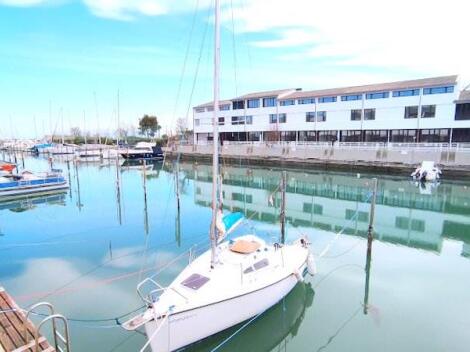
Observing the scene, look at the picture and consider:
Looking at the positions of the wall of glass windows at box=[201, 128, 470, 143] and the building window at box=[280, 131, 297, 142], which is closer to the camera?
the wall of glass windows at box=[201, 128, 470, 143]

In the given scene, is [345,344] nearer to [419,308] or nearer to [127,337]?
[419,308]

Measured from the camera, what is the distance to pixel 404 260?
15.1 meters

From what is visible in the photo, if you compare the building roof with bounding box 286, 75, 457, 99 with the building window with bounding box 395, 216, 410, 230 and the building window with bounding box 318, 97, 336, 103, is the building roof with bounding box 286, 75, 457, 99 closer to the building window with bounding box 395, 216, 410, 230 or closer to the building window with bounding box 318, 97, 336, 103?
the building window with bounding box 318, 97, 336, 103

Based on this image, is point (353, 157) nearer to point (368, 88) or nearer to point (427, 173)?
point (427, 173)

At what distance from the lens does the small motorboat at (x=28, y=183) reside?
30052 mm

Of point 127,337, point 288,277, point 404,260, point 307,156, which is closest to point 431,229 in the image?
point 404,260

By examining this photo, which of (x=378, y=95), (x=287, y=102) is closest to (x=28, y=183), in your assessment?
(x=287, y=102)

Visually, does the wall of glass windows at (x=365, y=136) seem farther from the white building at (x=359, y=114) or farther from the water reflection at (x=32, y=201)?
the water reflection at (x=32, y=201)

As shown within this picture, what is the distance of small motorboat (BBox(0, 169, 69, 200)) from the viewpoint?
3005cm

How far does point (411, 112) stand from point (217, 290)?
45.5 m

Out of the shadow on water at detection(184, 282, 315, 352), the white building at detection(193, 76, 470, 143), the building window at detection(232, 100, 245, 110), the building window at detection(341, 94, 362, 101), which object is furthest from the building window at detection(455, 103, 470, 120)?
the shadow on water at detection(184, 282, 315, 352)

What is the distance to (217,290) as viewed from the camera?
8.52 metres

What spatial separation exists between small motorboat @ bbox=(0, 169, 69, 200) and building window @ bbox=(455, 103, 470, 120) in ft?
156

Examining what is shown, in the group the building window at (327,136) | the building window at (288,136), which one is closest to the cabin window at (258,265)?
the building window at (327,136)
